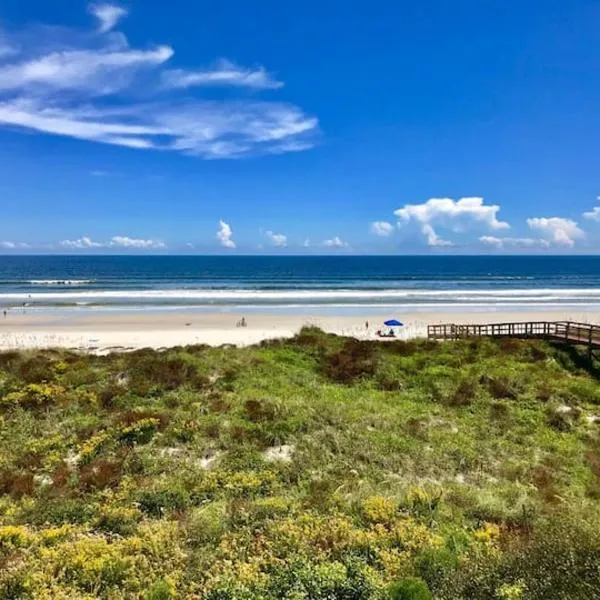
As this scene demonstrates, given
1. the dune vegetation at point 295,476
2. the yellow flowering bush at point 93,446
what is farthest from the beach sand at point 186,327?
the yellow flowering bush at point 93,446

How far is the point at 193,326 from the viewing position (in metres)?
41.2

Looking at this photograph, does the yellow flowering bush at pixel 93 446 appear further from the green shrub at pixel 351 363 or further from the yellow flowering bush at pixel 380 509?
the green shrub at pixel 351 363

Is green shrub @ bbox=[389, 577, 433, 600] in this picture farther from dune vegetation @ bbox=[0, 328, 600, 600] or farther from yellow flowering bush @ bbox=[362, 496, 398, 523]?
yellow flowering bush @ bbox=[362, 496, 398, 523]

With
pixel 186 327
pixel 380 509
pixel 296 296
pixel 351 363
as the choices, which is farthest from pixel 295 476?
pixel 296 296

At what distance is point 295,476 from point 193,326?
30615 millimetres

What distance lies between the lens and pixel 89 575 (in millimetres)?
7766

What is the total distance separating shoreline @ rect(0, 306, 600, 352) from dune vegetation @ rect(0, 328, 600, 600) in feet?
37.2

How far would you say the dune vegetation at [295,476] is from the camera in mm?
7516

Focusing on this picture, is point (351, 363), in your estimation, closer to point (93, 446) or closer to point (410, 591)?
point (93, 446)

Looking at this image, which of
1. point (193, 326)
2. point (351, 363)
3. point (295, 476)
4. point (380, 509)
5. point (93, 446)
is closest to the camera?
point (380, 509)

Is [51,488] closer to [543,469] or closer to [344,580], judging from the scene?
[344,580]

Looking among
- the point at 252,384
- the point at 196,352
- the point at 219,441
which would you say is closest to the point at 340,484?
the point at 219,441

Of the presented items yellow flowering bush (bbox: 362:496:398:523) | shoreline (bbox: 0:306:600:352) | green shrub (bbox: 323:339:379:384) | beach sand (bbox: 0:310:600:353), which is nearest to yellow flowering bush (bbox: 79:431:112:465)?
→ yellow flowering bush (bbox: 362:496:398:523)

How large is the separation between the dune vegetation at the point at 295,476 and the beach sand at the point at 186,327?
1120cm
